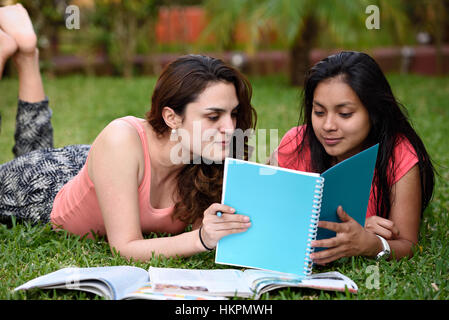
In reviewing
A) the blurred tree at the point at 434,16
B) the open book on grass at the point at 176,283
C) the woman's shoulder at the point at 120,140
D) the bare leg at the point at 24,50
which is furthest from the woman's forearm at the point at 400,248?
the blurred tree at the point at 434,16

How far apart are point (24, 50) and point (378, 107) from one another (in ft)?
7.58

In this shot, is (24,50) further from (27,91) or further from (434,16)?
(434,16)

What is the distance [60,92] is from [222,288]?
645cm

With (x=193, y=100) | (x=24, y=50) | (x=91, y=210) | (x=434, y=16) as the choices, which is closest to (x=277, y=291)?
(x=193, y=100)

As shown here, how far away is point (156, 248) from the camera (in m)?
2.41

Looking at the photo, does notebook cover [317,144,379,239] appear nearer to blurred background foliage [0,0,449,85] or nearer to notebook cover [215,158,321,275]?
notebook cover [215,158,321,275]

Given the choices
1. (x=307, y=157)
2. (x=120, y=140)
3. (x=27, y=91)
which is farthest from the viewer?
(x=27, y=91)

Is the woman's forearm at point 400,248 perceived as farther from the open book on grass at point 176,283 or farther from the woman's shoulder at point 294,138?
the woman's shoulder at point 294,138

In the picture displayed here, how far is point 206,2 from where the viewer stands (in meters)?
8.66

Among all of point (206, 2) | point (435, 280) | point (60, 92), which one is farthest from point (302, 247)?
point (206, 2)

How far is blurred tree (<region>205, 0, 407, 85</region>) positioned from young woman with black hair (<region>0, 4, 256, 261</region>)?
16.1 feet

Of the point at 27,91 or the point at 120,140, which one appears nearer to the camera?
the point at 120,140

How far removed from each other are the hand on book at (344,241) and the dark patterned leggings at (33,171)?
163cm

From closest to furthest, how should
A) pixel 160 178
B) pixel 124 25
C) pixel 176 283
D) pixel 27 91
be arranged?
pixel 176 283
pixel 160 178
pixel 27 91
pixel 124 25
